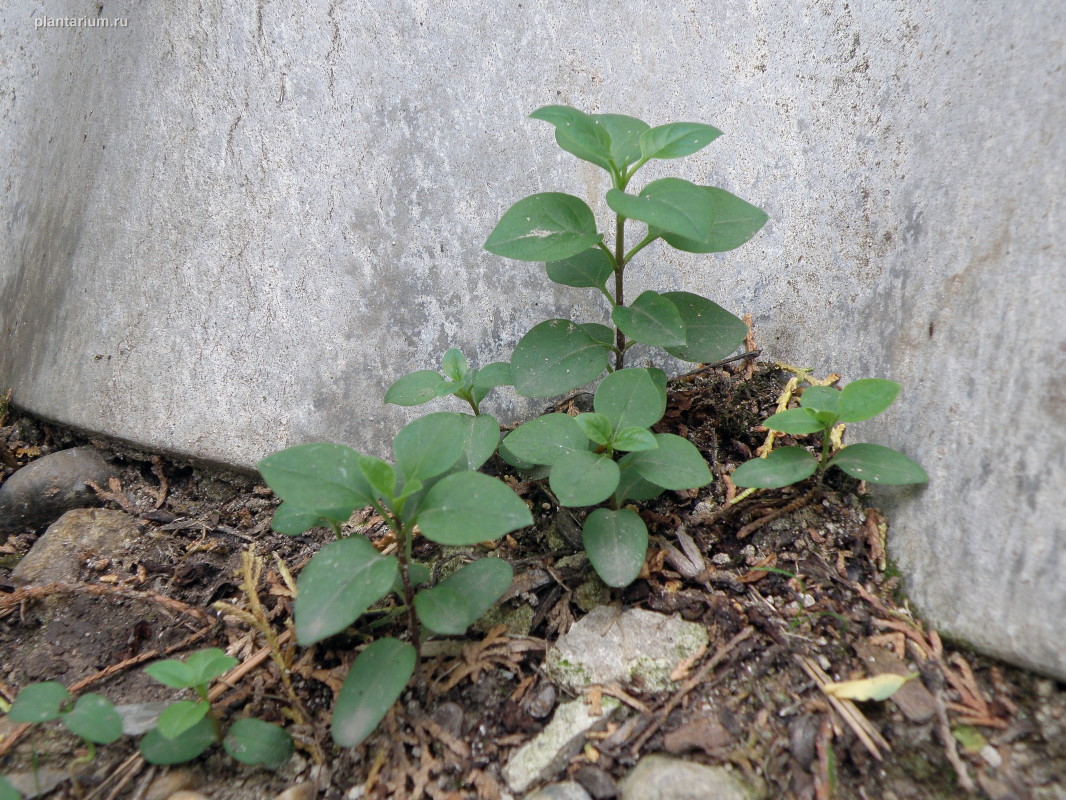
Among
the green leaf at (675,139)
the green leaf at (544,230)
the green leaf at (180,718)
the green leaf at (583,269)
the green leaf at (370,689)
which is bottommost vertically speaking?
the green leaf at (180,718)

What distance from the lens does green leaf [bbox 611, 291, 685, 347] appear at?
1.50 metres

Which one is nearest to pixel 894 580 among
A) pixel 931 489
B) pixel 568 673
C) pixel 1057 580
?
pixel 931 489

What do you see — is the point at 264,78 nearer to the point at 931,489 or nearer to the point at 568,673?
the point at 568,673

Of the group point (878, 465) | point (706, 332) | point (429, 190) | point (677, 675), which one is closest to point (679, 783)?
point (677, 675)

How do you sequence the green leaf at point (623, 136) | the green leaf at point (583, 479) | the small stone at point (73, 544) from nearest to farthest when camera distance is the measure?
the green leaf at point (583, 479)
the green leaf at point (623, 136)
the small stone at point (73, 544)

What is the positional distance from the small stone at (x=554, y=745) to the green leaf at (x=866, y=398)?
0.76m

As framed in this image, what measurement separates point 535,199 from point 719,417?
2.49ft

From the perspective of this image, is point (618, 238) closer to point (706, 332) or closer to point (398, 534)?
point (706, 332)

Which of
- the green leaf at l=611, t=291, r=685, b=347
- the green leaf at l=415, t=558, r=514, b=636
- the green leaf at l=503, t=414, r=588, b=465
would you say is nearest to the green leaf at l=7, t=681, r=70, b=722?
the green leaf at l=415, t=558, r=514, b=636

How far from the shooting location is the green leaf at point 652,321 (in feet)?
4.92

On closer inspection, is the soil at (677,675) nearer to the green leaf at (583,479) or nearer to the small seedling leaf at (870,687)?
the small seedling leaf at (870,687)

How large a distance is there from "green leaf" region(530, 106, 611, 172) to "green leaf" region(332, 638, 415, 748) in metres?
1.07

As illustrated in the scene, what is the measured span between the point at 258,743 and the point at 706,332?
4.19ft

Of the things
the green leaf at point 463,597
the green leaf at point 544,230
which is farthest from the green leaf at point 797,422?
the green leaf at point 463,597
